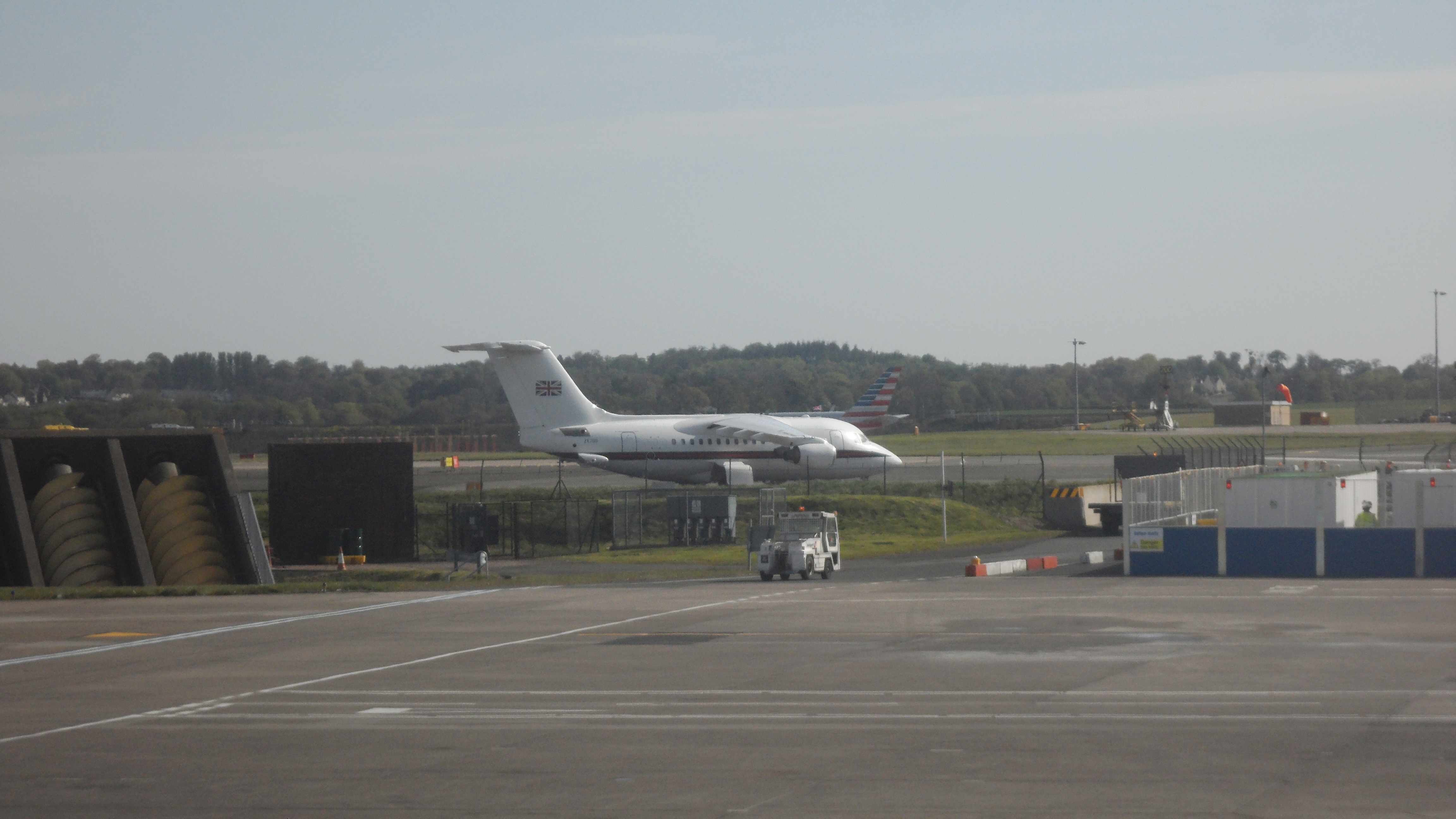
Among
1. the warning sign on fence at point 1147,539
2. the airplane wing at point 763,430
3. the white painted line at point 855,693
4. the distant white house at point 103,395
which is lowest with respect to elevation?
the white painted line at point 855,693

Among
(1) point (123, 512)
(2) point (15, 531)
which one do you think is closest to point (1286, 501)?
(1) point (123, 512)

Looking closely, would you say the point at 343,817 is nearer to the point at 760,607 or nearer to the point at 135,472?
the point at 760,607

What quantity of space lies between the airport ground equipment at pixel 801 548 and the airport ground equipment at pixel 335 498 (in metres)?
13.7

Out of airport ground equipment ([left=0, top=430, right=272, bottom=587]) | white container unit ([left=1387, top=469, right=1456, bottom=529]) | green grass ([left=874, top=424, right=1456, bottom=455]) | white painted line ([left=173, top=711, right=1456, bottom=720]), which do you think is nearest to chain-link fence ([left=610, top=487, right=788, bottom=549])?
airport ground equipment ([left=0, top=430, right=272, bottom=587])

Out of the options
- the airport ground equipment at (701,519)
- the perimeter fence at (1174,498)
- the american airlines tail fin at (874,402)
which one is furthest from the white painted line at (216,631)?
the american airlines tail fin at (874,402)

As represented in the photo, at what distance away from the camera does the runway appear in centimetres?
1042

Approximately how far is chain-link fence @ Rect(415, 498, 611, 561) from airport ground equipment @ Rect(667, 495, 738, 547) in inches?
96.6

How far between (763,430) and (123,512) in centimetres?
2763

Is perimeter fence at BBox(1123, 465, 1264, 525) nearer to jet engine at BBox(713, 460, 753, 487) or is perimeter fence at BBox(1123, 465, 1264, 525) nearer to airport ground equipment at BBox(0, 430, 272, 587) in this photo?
airport ground equipment at BBox(0, 430, 272, 587)

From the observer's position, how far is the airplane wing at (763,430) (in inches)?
2248

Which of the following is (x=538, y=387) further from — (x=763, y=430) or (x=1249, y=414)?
(x=1249, y=414)

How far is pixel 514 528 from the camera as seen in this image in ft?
140

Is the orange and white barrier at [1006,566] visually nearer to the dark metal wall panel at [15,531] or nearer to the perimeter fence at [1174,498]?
the perimeter fence at [1174,498]

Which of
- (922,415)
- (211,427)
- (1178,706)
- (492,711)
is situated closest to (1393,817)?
(1178,706)
